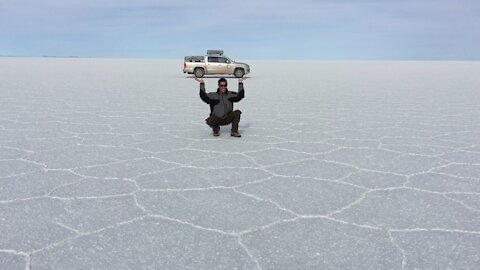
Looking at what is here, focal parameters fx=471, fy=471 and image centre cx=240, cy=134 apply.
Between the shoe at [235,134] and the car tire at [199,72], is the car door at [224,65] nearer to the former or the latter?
the car tire at [199,72]

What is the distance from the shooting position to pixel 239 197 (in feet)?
13.5

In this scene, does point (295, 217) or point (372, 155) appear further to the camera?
point (372, 155)

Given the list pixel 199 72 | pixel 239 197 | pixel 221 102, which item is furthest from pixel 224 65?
pixel 239 197

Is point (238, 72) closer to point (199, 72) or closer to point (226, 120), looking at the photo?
point (199, 72)

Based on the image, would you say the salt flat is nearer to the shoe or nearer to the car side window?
the shoe

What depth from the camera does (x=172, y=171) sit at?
498cm

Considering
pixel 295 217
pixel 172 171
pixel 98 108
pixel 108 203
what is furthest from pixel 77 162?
pixel 98 108

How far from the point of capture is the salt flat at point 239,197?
3.02 meters

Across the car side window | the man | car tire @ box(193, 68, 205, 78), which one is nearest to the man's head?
the man

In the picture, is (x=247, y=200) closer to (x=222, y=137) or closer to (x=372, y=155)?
(x=372, y=155)

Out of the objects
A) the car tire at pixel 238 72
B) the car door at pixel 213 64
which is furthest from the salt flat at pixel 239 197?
the car tire at pixel 238 72

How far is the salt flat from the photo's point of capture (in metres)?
3.02

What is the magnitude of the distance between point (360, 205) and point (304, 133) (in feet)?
11.8

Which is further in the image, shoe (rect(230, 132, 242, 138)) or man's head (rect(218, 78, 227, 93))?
shoe (rect(230, 132, 242, 138))
